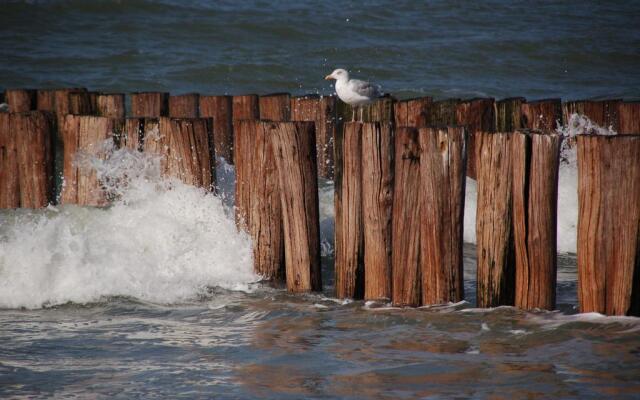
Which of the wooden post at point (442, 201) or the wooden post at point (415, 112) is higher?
the wooden post at point (415, 112)

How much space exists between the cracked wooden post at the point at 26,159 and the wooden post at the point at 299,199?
255 centimetres

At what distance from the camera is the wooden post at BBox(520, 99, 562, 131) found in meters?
9.70

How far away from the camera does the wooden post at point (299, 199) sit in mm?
6879

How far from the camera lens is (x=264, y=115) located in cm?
1047

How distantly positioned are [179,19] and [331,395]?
64.2 ft

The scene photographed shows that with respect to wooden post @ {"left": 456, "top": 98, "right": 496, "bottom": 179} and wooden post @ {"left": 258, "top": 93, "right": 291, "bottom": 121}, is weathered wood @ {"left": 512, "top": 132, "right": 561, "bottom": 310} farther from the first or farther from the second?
wooden post @ {"left": 258, "top": 93, "right": 291, "bottom": 121}

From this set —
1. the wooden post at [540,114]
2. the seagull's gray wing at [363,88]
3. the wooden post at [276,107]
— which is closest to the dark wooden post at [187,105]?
the wooden post at [276,107]

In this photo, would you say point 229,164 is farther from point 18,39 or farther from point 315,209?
point 18,39

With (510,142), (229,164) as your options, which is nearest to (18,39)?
(229,164)

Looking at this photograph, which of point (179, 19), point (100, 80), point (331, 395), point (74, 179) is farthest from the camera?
point (179, 19)

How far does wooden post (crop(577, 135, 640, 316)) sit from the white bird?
3588mm

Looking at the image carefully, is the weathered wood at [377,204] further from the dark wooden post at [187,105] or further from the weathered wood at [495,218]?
the dark wooden post at [187,105]

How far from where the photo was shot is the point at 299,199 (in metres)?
6.95

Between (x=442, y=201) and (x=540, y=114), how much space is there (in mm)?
3756
